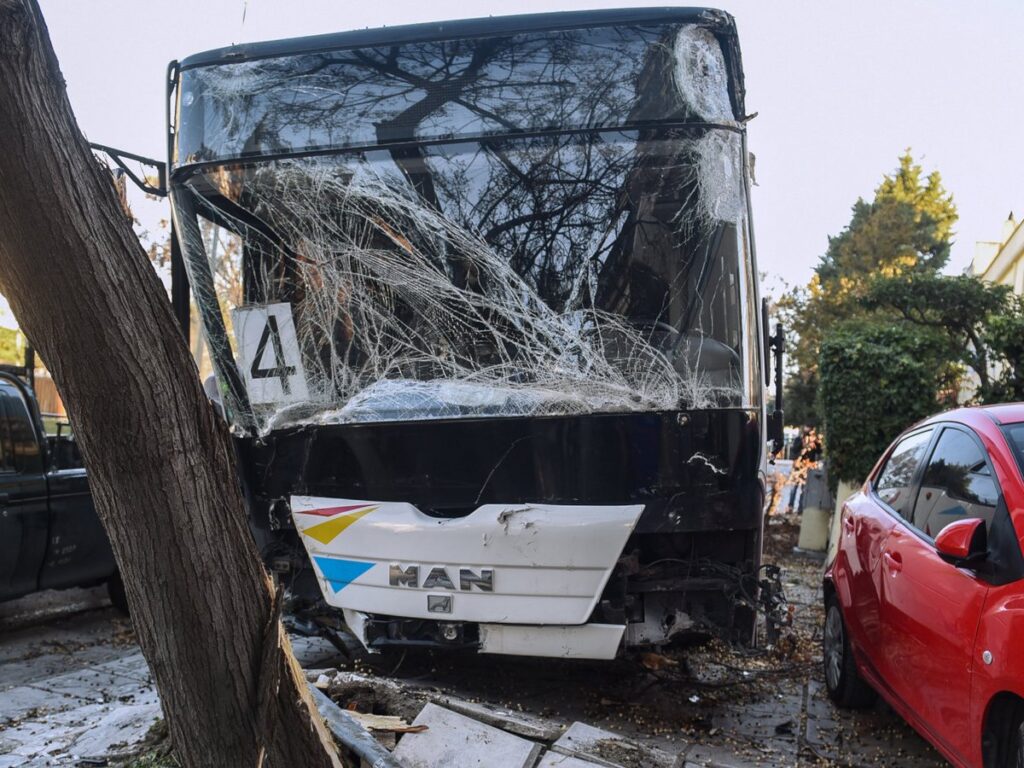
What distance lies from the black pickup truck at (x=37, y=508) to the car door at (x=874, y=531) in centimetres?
522

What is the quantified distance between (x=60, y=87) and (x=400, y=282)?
2.42m

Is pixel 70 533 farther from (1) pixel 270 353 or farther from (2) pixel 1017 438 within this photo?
(2) pixel 1017 438

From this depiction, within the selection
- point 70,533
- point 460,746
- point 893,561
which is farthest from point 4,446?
point 893,561

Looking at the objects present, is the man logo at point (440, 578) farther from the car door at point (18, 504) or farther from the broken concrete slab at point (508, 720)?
the car door at point (18, 504)

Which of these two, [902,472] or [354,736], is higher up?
[902,472]

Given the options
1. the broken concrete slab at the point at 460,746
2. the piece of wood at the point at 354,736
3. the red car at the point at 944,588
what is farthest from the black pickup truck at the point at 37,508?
the red car at the point at 944,588

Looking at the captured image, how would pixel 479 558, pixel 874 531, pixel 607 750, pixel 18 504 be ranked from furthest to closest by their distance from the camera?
pixel 18 504 < pixel 874 531 < pixel 479 558 < pixel 607 750

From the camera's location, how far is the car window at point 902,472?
15.9ft

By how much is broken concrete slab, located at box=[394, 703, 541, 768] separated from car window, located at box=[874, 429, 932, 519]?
7.00 feet

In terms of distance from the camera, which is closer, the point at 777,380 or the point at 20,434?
the point at 777,380

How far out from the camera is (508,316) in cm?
476

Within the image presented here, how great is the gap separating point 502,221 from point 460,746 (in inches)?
95.1

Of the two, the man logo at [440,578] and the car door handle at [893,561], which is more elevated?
the man logo at [440,578]

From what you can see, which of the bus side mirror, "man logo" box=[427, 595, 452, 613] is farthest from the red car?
"man logo" box=[427, 595, 452, 613]
